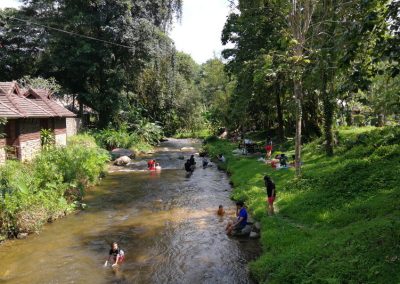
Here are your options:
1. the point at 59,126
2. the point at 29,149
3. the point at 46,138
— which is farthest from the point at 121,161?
the point at 29,149

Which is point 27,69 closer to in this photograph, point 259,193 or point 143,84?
point 143,84

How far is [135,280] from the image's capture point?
11555 millimetres

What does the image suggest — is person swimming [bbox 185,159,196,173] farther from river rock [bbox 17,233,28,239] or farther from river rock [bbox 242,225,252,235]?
river rock [bbox 17,233,28,239]

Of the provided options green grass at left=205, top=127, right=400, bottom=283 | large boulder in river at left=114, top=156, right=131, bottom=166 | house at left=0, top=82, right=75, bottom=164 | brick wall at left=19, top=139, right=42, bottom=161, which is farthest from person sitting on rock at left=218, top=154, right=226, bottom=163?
brick wall at left=19, top=139, right=42, bottom=161

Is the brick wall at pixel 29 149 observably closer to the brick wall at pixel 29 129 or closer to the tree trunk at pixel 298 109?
the brick wall at pixel 29 129

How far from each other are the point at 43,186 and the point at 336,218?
13575 mm

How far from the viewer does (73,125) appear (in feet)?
126

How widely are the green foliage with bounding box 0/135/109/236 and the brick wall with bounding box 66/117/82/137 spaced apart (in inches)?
501

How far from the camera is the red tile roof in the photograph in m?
20.9

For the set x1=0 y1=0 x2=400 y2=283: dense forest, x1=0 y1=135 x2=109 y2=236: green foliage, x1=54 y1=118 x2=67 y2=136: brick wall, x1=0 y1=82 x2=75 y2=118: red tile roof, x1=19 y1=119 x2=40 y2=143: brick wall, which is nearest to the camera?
x1=0 y1=0 x2=400 y2=283: dense forest

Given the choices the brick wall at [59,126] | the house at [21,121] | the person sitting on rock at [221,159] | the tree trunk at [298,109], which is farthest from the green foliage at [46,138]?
the tree trunk at [298,109]

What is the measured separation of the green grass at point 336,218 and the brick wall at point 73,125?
849 inches

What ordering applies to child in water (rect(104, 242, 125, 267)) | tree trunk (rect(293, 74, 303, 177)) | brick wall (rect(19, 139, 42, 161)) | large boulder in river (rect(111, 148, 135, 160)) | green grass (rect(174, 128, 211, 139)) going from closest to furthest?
1. child in water (rect(104, 242, 125, 267))
2. tree trunk (rect(293, 74, 303, 177))
3. brick wall (rect(19, 139, 42, 161))
4. large boulder in river (rect(111, 148, 135, 160))
5. green grass (rect(174, 128, 211, 139))

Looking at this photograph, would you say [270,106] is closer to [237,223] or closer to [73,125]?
[73,125]
